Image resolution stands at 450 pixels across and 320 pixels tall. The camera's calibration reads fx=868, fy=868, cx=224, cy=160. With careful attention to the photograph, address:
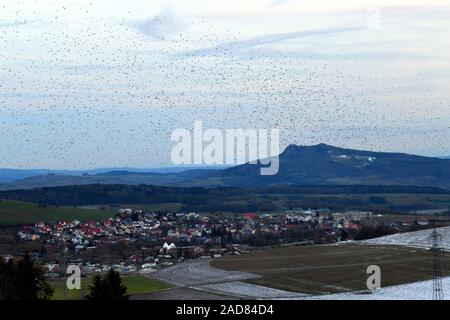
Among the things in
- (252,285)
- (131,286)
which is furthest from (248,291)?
(131,286)

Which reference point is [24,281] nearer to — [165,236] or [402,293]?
[402,293]

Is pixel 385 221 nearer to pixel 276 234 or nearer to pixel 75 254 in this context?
pixel 276 234

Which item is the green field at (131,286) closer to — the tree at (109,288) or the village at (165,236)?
the village at (165,236)

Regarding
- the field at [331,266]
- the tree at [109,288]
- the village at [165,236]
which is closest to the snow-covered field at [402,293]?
the field at [331,266]

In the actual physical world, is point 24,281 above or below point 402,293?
above
